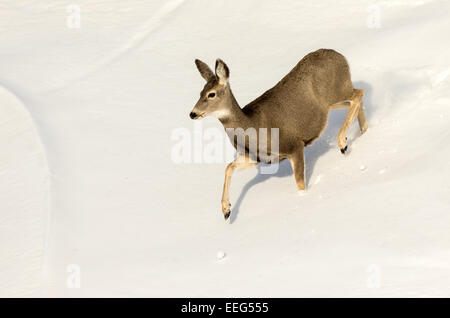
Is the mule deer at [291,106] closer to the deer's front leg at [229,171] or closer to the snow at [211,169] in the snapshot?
the deer's front leg at [229,171]

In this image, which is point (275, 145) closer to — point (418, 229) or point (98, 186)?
point (418, 229)

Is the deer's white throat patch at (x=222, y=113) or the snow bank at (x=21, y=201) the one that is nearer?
the deer's white throat patch at (x=222, y=113)

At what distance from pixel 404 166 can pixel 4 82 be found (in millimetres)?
9340

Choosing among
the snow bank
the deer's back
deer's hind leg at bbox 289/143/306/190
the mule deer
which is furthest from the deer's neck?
the snow bank

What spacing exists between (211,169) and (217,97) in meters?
2.73

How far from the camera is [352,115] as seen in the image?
9086 mm

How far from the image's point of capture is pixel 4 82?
1443 centimetres

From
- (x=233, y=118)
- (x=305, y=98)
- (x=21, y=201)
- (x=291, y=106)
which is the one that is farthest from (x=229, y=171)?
(x=21, y=201)

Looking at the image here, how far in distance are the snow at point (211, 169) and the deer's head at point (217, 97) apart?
1554 mm

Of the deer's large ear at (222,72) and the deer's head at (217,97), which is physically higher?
the deer's large ear at (222,72)

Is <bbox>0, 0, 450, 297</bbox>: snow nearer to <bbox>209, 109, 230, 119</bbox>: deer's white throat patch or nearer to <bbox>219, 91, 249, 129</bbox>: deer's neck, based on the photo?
<bbox>219, 91, 249, 129</bbox>: deer's neck

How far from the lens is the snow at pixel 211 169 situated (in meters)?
7.38

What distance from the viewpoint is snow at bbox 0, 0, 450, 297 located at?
7375mm

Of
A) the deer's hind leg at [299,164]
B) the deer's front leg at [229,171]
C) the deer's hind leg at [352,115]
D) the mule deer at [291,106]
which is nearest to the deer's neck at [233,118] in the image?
the mule deer at [291,106]
